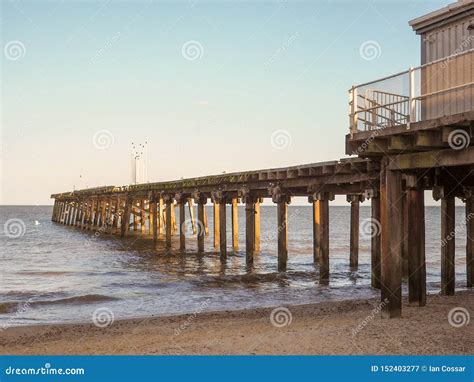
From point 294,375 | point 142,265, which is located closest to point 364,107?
point 294,375

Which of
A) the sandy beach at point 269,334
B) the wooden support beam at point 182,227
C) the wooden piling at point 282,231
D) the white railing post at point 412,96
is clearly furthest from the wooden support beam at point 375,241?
the wooden support beam at point 182,227

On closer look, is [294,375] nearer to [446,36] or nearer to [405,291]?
[446,36]

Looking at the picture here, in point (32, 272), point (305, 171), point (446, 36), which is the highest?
point (446, 36)

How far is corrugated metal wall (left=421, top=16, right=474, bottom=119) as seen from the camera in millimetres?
10391

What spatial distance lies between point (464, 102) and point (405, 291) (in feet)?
30.6

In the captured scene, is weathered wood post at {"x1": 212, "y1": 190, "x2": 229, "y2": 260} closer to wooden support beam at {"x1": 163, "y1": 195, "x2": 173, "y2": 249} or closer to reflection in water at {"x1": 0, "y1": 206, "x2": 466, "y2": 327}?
reflection in water at {"x1": 0, "y1": 206, "x2": 466, "y2": 327}

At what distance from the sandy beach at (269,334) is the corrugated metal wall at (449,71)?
3.97 meters

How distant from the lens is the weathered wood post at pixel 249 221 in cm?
2481

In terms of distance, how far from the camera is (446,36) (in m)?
11.5

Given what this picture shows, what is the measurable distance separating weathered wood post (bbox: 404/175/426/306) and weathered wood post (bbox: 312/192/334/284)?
6.89 m

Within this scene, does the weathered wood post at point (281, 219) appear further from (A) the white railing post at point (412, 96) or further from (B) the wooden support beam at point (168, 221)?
(B) the wooden support beam at point (168, 221)

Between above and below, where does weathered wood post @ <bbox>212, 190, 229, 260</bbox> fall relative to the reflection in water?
above

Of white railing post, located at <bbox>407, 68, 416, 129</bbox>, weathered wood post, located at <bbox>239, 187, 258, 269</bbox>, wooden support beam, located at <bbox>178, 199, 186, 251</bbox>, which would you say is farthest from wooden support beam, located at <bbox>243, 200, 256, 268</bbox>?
white railing post, located at <bbox>407, 68, 416, 129</bbox>

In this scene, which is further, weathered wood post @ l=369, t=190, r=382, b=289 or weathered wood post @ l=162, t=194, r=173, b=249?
weathered wood post @ l=162, t=194, r=173, b=249
